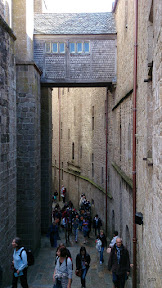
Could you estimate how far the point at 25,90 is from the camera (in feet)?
39.6

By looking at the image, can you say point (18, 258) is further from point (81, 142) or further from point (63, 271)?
point (81, 142)

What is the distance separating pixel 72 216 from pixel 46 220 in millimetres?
1325

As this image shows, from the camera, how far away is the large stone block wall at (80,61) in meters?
13.6

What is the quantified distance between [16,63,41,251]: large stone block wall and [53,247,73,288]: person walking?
263 inches

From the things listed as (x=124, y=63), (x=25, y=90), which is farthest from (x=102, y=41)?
(x=25, y=90)

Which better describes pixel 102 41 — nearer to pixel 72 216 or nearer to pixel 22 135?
pixel 22 135

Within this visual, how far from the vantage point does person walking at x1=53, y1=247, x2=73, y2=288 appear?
553 cm

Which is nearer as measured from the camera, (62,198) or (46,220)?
(46,220)

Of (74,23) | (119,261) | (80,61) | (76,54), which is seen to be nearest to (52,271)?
(119,261)

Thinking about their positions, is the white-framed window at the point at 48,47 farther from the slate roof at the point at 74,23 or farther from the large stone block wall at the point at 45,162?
the large stone block wall at the point at 45,162

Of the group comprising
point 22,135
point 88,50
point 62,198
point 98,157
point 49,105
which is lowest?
point 62,198

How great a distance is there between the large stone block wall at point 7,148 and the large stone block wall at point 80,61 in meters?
4.75

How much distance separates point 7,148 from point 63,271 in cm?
387

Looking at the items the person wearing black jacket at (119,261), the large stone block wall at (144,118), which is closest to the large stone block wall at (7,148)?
the person wearing black jacket at (119,261)
